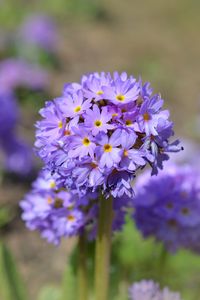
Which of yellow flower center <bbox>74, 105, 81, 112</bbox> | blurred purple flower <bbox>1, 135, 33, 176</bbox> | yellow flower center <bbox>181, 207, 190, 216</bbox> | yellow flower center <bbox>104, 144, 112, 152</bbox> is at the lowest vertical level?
yellow flower center <bbox>104, 144, 112, 152</bbox>

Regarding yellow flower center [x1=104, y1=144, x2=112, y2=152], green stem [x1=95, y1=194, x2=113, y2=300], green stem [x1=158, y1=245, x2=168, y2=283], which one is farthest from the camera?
green stem [x1=158, y1=245, x2=168, y2=283]

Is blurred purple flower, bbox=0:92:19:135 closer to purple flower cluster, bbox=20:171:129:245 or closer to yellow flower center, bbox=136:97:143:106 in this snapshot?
purple flower cluster, bbox=20:171:129:245

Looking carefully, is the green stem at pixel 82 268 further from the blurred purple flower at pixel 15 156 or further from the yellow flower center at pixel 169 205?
the blurred purple flower at pixel 15 156

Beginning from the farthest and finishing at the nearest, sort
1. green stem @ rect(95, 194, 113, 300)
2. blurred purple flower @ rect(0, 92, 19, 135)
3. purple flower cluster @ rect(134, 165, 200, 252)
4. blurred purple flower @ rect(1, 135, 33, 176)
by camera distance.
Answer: blurred purple flower @ rect(1, 135, 33, 176)
blurred purple flower @ rect(0, 92, 19, 135)
purple flower cluster @ rect(134, 165, 200, 252)
green stem @ rect(95, 194, 113, 300)

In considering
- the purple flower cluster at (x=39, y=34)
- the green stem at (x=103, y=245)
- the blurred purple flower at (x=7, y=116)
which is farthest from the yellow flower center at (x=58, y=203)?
the purple flower cluster at (x=39, y=34)

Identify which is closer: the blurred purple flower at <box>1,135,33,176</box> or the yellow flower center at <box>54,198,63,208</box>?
the yellow flower center at <box>54,198,63,208</box>

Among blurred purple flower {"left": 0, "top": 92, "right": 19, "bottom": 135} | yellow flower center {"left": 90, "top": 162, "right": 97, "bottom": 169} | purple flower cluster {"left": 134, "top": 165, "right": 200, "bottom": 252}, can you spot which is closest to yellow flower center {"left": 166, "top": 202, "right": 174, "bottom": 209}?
purple flower cluster {"left": 134, "top": 165, "right": 200, "bottom": 252}

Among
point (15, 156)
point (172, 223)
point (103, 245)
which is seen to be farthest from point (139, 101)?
point (15, 156)

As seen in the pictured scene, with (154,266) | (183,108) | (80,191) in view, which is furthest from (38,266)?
(183,108)
